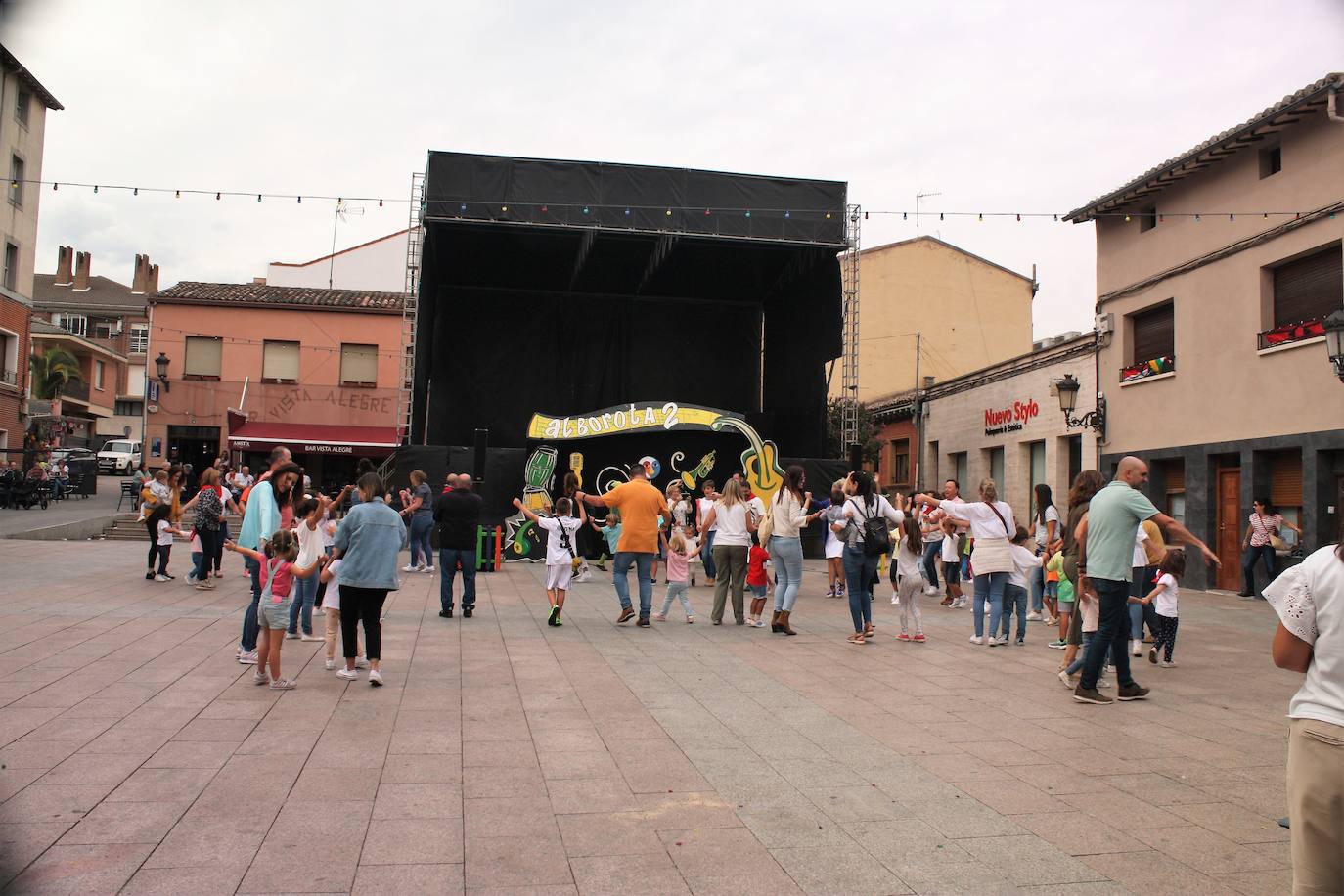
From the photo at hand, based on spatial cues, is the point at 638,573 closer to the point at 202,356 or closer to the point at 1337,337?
the point at 1337,337

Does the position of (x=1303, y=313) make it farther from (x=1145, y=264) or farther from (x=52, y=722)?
(x=52, y=722)

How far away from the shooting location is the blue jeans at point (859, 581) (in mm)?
9867

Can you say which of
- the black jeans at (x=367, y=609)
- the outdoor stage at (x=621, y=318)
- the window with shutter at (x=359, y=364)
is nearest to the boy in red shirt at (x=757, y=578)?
the black jeans at (x=367, y=609)

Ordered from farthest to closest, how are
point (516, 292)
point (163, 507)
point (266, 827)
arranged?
1. point (516, 292)
2. point (163, 507)
3. point (266, 827)

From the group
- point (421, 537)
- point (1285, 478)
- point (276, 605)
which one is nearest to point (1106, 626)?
point (276, 605)

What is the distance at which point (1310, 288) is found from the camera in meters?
16.2

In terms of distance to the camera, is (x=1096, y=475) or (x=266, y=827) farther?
(x=1096, y=475)

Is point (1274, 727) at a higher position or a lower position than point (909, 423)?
lower

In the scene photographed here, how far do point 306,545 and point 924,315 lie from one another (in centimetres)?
3412

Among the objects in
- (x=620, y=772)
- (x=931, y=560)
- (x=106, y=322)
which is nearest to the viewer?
(x=620, y=772)

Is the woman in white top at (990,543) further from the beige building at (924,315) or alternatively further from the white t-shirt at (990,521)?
the beige building at (924,315)

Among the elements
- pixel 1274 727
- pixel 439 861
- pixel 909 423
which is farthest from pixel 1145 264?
pixel 439 861

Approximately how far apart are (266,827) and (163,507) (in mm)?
10387

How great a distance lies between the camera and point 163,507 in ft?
43.7
